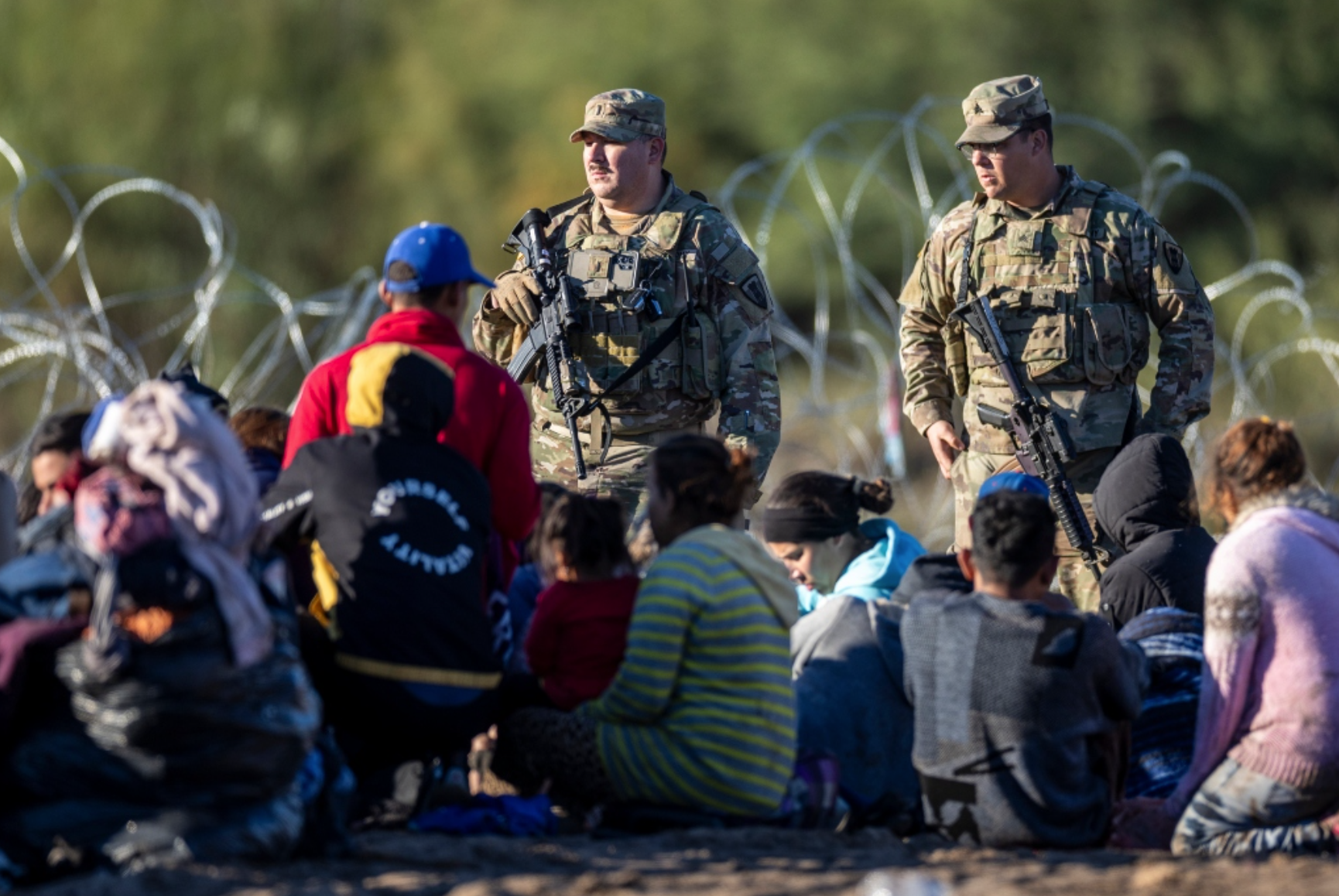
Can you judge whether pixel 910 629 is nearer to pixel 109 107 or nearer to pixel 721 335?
pixel 721 335

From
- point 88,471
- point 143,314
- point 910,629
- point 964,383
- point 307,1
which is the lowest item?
point 910,629

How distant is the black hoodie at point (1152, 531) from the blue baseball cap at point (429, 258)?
1.86 meters

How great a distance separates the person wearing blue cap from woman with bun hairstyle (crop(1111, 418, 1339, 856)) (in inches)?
62.2

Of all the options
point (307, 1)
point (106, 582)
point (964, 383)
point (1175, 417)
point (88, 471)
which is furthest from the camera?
point (307, 1)

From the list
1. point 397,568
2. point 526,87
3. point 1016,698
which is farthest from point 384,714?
point 526,87

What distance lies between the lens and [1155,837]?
4.29 m

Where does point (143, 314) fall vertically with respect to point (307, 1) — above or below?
below

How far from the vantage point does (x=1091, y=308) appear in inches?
222

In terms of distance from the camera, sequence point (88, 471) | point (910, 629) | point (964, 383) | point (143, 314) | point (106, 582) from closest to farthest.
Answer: point (106, 582), point (88, 471), point (910, 629), point (964, 383), point (143, 314)

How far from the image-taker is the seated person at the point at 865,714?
4.49 meters

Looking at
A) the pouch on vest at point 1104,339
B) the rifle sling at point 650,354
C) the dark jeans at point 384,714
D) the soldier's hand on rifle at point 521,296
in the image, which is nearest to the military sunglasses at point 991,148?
the pouch on vest at point 1104,339

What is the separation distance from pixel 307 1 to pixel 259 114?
2390mm

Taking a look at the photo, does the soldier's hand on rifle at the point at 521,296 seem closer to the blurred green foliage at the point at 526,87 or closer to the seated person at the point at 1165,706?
the seated person at the point at 1165,706

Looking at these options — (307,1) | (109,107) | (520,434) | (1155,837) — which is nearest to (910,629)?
(1155,837)
